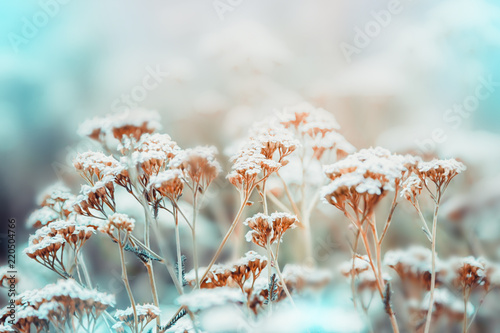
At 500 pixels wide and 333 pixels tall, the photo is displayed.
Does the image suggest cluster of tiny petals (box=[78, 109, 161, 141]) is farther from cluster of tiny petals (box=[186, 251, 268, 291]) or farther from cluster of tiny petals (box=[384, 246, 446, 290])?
cluster of tiny petals (box=[384, 246, 446, 290])

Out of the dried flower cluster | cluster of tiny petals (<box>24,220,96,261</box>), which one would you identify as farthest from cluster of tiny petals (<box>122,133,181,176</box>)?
cluster of tiny petals (<box>24,220,96,261</box>)

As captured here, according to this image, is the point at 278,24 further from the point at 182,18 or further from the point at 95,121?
the point at 95,121

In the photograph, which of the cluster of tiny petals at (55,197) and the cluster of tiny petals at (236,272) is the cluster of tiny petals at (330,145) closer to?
the cluster of tiny petals at (236,272)

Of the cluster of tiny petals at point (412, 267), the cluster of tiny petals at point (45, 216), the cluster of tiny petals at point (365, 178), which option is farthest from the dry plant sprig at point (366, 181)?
the cluster of tiny petals at point (45, 216)

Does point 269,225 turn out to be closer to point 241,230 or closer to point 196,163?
point 196,163

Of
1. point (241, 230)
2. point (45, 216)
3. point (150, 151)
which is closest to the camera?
point (150, 151)

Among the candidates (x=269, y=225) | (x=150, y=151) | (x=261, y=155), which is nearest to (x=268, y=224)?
(x=269, y=225)
